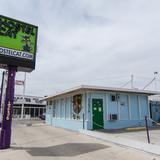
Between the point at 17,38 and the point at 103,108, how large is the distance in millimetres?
8695

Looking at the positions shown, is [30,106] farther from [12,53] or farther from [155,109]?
[12,53]

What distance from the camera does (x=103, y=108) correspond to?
15.7m

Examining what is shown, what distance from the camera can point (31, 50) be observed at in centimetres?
1068

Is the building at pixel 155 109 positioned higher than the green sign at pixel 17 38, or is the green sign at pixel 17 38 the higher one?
the green sign at pixel 17 38

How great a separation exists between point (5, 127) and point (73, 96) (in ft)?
28.4

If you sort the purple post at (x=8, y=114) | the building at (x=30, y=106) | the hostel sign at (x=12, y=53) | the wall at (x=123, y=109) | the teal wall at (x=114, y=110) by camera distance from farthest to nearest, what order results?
the building at (x=30, y=106) → the wall at (x=123, y=109) → the teal wall at (x=114, y=110) → the hostel sign at (x=12, y=53) → the purple post at (x=8, y=114)

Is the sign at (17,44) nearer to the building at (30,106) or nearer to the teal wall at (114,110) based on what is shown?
the teal wall at (114,110)

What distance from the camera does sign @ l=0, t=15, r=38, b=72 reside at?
982 centimetres

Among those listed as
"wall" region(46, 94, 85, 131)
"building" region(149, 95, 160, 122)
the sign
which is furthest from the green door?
"building" region(149, 95, 160, 122)

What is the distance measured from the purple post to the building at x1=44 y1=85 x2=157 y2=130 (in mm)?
5488

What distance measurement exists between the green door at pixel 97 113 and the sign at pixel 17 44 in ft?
21.4

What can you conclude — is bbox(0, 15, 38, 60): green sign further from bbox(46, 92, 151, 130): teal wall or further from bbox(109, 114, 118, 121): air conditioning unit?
bbox(109, 114, 118, 121): air conditioning unit

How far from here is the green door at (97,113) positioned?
1505cm

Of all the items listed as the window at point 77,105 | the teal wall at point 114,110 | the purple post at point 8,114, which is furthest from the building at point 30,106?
the purple post at point 8,114
